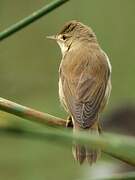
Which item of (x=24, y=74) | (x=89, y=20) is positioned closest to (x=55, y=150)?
(x=24, y=74)

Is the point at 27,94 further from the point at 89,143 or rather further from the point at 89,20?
the point at 89,143

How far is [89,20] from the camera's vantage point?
747 cm

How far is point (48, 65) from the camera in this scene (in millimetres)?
7570

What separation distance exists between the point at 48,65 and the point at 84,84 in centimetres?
322

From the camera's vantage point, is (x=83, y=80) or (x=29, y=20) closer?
(x=29, y=20)

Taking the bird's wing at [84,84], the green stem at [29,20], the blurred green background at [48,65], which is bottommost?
Result: the blurred green background at [48,65]

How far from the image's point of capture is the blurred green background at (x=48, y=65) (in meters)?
6.82

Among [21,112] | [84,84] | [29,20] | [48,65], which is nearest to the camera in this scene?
[21,112]

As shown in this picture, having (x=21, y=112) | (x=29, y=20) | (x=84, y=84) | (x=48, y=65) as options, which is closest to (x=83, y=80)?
(x=84, y=84)

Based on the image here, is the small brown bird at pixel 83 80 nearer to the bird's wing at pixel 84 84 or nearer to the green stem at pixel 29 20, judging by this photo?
the bird's wing at pixel 84 84

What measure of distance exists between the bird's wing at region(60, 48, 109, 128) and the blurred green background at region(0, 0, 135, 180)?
1.73 metres

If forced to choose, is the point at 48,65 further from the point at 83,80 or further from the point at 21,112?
the point at 21,112

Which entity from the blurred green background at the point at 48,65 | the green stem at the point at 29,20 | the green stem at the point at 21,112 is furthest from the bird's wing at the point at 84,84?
the blurred green background at the point at 48,65

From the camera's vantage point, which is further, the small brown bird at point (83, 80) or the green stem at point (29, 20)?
the small brown bird at point (83, 80)
